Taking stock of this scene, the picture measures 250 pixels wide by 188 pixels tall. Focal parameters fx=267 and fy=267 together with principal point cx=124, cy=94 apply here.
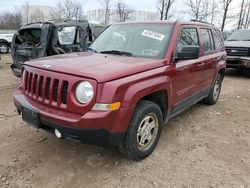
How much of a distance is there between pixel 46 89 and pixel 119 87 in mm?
890

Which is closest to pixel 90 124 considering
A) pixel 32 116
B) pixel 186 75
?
pixel 32 116

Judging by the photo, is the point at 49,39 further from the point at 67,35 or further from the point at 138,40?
the point at 138,40

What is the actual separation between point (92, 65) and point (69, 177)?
1331 millimetres

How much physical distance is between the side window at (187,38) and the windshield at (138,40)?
244mm

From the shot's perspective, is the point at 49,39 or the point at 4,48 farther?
the point at 4,48

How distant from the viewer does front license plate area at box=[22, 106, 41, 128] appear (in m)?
3.07

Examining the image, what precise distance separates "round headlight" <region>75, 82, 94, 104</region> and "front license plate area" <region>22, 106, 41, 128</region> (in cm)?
60

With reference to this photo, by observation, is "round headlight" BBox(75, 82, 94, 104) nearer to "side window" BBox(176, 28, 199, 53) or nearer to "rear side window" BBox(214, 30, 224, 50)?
"side window" BBox(176, 28, 199, 53)

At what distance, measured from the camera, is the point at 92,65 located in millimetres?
3092

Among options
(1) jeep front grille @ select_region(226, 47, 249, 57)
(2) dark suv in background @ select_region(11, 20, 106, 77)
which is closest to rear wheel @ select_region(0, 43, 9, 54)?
(2) dark suv in background @ select_region(11, 20, 106, 77)

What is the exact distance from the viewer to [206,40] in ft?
16.8

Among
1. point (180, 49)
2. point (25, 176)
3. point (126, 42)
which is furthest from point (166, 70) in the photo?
point (25, 176)

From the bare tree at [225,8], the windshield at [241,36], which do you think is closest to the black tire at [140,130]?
the windshield at [241,36]

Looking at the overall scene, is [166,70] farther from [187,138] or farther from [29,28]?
→ [29,28]
